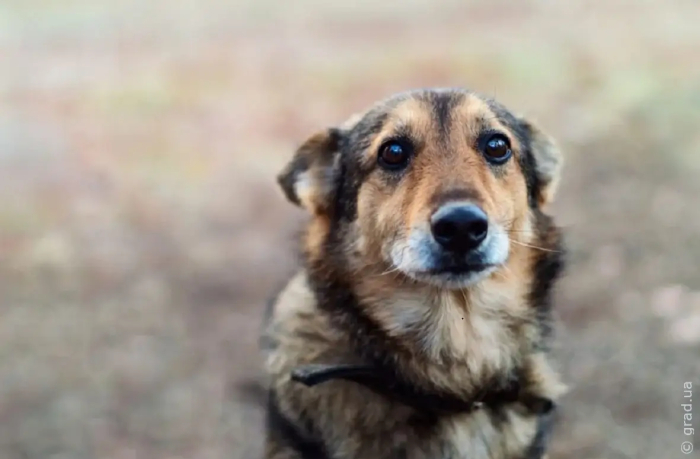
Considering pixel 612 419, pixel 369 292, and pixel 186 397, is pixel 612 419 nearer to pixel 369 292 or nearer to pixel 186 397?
pixel 369 292

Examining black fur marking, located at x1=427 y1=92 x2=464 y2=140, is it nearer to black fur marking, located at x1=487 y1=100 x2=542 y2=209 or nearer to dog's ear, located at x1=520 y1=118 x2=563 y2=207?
black fur marking, located at x1=487 y1=100 x2=542 y2=209

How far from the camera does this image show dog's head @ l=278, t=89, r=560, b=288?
1.99 meters

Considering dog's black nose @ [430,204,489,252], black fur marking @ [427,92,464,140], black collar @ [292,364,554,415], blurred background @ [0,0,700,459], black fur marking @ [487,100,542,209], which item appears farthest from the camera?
blurred background @ [0,0,700,459]

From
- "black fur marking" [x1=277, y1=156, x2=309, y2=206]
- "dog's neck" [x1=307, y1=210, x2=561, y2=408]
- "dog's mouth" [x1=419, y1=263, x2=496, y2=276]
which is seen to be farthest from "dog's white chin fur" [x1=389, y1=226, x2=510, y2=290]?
"black fur marking" [x1=277, y1=156, x2=309, y2=206]

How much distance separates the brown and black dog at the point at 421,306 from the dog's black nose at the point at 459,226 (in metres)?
0.02

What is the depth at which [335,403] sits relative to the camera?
7.18 ft

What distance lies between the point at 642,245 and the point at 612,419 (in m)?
0.92

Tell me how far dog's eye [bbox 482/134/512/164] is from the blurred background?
107 centimetres

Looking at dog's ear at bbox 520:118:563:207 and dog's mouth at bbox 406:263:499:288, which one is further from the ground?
dog's ear at bbox 520:118:563:207

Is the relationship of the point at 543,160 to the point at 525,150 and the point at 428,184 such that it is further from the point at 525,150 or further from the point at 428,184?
the point at 428,184

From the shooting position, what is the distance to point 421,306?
7.09ft

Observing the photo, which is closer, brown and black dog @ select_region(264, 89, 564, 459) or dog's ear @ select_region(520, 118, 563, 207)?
brown and black dog @ select_region(264, 89, 564, 459)

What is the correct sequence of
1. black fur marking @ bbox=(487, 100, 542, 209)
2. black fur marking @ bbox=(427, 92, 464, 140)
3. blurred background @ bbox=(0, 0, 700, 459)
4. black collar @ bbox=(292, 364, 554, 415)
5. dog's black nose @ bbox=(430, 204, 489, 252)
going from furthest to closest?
blurred background @ bbox=(0, 0, 700, 459) < black fur marking @ bbox=(487, 100, 542, 209) < black fur marking @ bbox=(427, 92, 464, 140) < black collar @ bbox=(292, 364, 554, 415) < dog's black nose @ bbox=(430, 204, 489, 252)

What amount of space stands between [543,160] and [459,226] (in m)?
0.66
